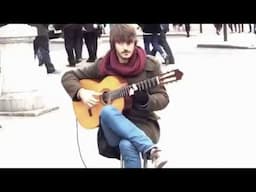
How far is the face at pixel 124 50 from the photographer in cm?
297

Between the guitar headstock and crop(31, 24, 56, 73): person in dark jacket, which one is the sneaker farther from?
crop(31, 24, 56, 73): person in dark jacket

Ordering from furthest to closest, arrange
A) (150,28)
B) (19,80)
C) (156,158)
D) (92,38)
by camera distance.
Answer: (19,80) < (92,38) < (150,28) < (156,158)

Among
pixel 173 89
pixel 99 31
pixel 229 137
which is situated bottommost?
pixel 229 137

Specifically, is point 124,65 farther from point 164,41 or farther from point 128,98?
point 164,41

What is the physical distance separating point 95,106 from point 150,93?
0.28 metres

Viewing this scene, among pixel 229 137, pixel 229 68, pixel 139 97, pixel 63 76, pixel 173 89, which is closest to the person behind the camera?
pixel 139 97

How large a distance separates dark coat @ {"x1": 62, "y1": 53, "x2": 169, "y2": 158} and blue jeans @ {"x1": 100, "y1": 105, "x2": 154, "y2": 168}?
0.05 meters

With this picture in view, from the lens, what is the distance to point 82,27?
3.26m

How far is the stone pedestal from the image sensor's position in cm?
466

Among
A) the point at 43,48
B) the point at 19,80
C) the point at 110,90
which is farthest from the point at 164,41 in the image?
the point at 19,80

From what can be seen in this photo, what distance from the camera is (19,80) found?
4746 mm
